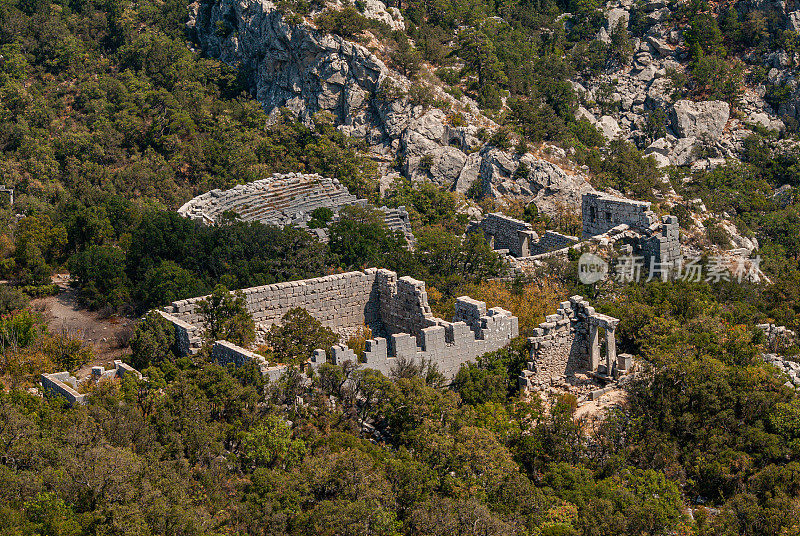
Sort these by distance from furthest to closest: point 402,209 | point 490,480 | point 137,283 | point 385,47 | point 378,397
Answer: point 385,47 < point 402,209 < point 137,283 < point 378,397 < point 490,480

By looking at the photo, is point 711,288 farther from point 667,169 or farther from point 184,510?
point 667,169

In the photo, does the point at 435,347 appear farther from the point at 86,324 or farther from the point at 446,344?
the point at 86,324

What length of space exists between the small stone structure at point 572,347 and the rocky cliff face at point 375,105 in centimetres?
2572

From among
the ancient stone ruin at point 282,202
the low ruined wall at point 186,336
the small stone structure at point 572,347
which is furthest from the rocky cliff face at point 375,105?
the low ruined wall at point 186,336

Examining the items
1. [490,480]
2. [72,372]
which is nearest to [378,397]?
[490,480]

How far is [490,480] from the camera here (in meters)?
20.0

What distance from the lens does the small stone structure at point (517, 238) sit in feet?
115

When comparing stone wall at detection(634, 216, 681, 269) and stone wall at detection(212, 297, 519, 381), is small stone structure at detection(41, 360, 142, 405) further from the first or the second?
stone wall at detection(634, 216, 681, 269)

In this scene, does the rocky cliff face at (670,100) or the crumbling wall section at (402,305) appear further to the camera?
the rocky cliff face at (670,100)

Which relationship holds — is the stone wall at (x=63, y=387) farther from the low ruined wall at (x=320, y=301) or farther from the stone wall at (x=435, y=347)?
the stone wall at (x=435, y=347)

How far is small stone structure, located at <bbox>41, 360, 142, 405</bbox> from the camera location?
72.0ft

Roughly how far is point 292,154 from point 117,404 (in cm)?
3409

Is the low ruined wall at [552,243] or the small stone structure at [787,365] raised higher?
the low ruined wall at [552,243]

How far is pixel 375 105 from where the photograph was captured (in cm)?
5738
